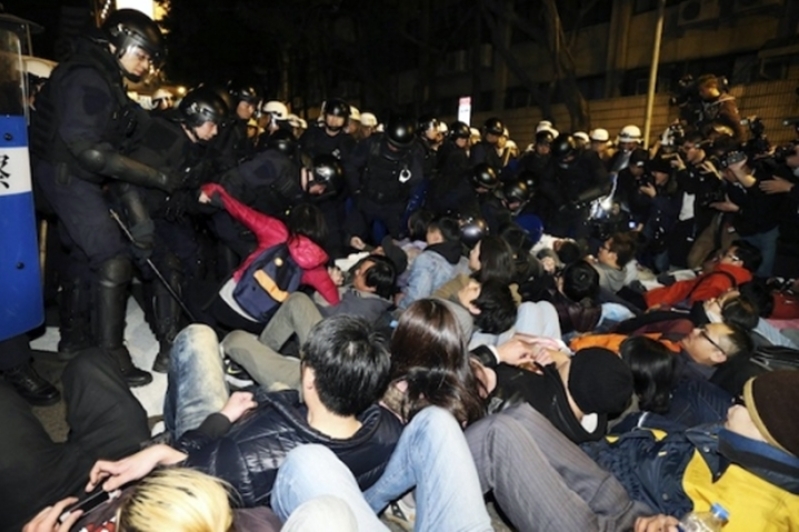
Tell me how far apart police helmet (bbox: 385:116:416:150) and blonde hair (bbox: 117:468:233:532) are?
5618mm

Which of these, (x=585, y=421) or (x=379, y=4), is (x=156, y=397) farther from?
(x=379, y=4)

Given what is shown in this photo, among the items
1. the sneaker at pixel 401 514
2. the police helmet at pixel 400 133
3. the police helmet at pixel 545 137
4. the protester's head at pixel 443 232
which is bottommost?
the sneaker at pixel 401 514

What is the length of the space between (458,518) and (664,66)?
59.8 ft

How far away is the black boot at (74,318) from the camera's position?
3578mm

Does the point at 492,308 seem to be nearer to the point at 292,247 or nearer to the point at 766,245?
the point at 292,247

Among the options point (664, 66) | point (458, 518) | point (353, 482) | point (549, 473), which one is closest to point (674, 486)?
point (549, 473)

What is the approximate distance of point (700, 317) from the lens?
12.5 feet

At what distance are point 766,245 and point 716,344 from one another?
3.68 meters

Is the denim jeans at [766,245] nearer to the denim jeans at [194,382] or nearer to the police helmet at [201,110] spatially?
the police helmet at [201,110]

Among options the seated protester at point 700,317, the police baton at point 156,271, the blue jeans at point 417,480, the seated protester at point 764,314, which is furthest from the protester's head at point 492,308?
the police baton at point 156,271

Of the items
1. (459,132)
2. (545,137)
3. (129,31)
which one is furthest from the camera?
(459,132)

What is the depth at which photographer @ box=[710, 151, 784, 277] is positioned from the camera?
19.1 ft

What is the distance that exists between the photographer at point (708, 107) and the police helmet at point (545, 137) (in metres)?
2.04

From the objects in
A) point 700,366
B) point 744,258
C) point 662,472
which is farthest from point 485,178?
point 662,472
